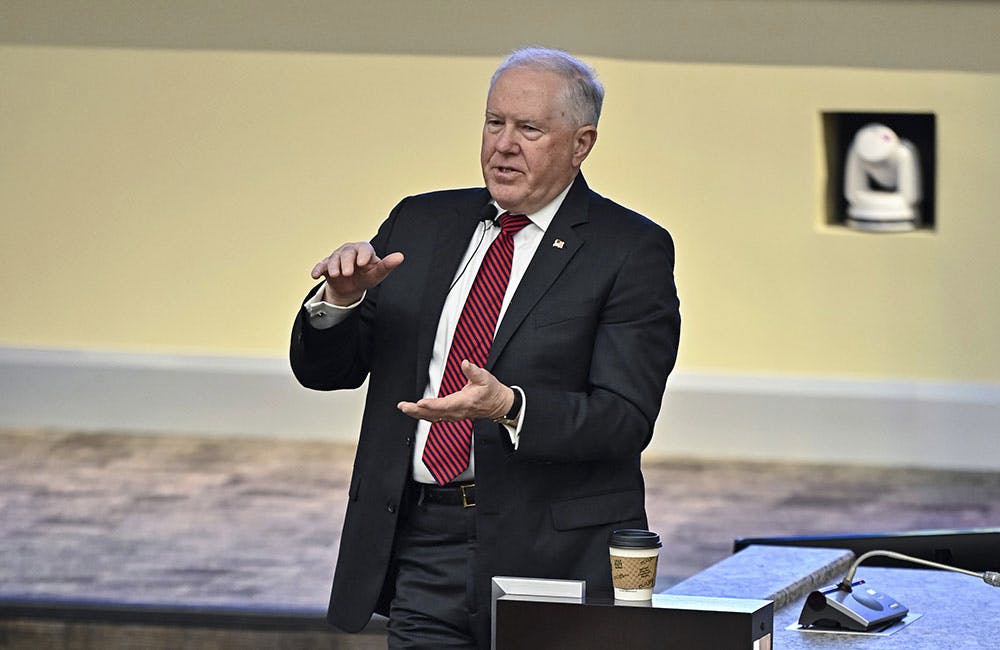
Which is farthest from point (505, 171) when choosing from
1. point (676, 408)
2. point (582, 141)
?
point (676, 408)

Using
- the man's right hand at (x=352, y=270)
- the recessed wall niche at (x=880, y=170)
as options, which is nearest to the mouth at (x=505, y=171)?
the man's right hand at (x=352, y=270)

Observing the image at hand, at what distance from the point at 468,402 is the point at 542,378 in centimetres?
32

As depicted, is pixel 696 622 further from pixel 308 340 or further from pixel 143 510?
pixel 143 510

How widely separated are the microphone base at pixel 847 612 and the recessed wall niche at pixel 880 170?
5.27m

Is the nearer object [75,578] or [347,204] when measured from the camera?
[75,578]

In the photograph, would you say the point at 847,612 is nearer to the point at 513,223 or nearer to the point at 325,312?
the point at 513,223

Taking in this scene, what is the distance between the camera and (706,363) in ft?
26.0

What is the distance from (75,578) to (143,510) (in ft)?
→ 3.52

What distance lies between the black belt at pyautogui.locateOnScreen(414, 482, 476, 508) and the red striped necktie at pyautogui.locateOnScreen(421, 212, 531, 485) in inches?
1.2

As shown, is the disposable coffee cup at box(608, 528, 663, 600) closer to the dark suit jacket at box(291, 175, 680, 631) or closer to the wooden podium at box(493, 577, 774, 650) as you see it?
the wooden podium at box(493, 577, 774, 650)

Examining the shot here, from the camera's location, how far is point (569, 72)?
2.69m

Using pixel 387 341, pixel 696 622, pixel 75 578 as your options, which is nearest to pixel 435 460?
pixel 387 341

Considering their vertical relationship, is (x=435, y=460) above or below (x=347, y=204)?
below

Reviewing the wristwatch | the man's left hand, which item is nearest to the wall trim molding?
the wristwatch
